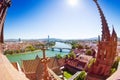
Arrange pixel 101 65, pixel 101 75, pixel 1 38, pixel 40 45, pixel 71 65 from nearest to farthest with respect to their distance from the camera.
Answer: pixel 40 45
pixel 1 38
pixel 101 65
pixel 101 75
pixel 71 65

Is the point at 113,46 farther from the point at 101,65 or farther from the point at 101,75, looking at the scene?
the point at 101,75

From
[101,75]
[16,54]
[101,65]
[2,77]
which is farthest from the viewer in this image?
[16,54]

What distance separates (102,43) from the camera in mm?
7035

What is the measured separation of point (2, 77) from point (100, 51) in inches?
152

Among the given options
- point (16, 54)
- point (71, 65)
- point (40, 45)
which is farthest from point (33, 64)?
point (16, 54)

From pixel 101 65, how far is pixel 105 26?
1450 mm

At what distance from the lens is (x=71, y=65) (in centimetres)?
4038

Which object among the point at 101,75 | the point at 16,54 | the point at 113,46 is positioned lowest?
the point at 16,54

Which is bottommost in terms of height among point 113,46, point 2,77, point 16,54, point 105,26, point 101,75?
point 16,54

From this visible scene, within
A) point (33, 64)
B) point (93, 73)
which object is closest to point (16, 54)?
point (33, 64)

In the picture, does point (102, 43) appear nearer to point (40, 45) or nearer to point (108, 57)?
point (108, 57)

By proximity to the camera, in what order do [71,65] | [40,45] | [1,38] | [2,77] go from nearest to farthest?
[2,77], [40,45], [1,38], [71,65]

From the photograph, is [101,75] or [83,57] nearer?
[101,75]

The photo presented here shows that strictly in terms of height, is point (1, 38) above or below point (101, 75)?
above
